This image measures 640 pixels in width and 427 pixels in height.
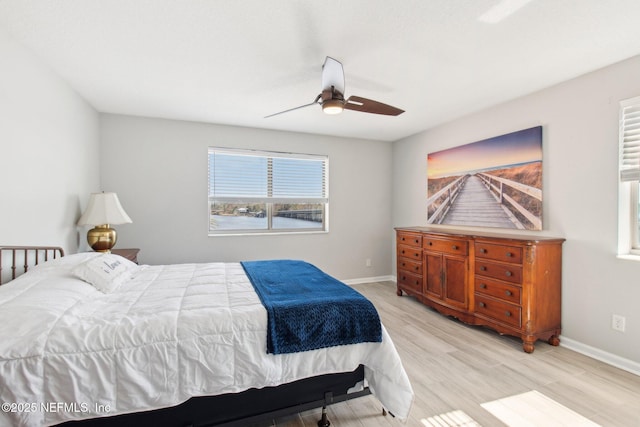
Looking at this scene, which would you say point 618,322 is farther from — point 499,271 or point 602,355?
point 499,271

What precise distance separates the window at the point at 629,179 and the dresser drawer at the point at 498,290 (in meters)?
0.84

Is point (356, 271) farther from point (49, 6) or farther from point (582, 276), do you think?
point (49, 6)

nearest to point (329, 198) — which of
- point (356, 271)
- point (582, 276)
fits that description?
point (356, 271)

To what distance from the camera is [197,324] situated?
1.46 meters

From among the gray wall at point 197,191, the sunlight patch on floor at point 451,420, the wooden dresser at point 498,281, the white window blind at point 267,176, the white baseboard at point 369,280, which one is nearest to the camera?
the sunlight patch on floor at point 451,420

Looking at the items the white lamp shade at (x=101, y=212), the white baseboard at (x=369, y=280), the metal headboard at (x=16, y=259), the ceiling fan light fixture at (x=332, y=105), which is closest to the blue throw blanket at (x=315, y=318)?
the ceiling fan light fixture at (x=332, y=105)

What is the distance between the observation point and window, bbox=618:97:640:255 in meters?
2.35

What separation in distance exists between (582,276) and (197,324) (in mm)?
3152

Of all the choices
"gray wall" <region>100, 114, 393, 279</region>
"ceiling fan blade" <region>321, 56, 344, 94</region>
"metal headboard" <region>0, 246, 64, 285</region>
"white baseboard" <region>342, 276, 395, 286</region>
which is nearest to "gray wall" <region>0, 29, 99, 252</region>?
"metal headboard" <region>0, 246, 64, 285</region>

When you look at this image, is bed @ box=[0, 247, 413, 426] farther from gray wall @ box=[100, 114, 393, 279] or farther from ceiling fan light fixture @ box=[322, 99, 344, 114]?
gray wall @ box=[100, 114, 393, 279]

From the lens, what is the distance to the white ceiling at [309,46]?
175 centimetres

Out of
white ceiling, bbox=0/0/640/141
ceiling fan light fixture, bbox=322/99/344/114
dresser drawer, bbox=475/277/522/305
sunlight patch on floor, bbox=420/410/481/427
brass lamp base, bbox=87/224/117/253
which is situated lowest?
sunlight patch on floor, bbox=420/410/481/427

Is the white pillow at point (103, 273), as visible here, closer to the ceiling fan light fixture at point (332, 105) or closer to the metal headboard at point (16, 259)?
the metal headboard at point (16, 259)

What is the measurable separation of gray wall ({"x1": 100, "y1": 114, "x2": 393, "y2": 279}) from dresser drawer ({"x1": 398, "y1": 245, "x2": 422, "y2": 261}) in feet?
2.83
